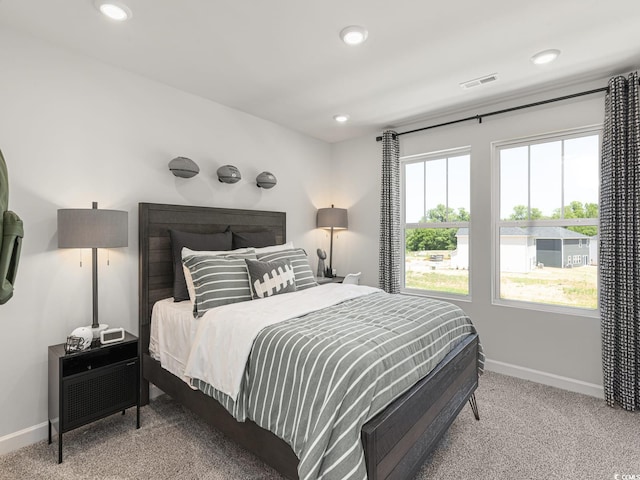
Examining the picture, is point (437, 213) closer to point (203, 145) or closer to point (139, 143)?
point (203, 145)

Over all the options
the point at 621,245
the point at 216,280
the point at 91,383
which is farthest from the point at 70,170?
the point at 621,245

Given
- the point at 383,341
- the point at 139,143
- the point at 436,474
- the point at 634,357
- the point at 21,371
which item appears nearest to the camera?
the point at 383,341

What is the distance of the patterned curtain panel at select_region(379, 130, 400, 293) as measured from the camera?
12.7 ft

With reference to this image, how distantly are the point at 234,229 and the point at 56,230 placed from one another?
1.42m

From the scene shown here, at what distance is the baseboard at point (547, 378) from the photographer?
280cm

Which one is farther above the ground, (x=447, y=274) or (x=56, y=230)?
(x=56, y=230)

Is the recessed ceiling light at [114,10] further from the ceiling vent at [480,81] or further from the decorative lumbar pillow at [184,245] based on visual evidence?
the ceiling vent at [480,81]

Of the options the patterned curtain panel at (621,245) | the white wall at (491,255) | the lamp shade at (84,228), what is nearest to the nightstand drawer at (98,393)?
the lamp shade at (84,228)

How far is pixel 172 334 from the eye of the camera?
2.37 m

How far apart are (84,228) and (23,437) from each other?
1.42 meters

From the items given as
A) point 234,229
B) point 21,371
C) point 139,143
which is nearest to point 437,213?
point 234,229

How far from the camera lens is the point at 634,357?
2.51m

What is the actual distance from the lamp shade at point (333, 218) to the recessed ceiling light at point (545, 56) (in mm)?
2407

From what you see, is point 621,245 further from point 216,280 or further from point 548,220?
point 216,280
